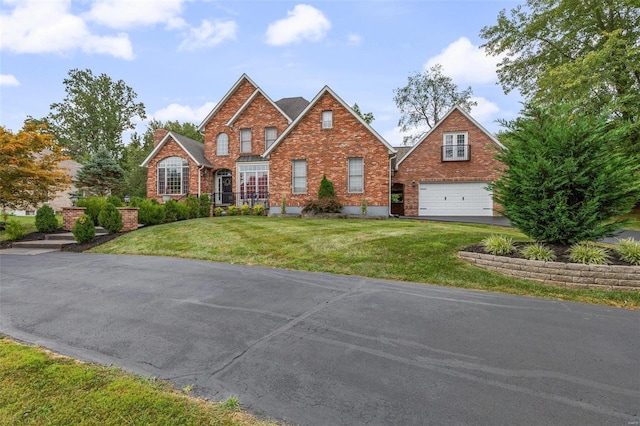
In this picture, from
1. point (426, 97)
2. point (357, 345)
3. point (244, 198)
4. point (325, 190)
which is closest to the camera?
point (357, 345)

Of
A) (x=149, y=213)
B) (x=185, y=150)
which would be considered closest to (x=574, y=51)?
(x=185, y=150)

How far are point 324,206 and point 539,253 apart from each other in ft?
37.7

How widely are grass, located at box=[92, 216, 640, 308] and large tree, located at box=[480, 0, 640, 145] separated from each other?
1257cm

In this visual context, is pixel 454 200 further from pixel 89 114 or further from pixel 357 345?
pixel 89 114

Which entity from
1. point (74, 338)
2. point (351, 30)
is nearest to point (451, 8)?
point (351, 30)

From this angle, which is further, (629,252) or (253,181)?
(253,181)

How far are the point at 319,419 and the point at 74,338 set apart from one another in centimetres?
308

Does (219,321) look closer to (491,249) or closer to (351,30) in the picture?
(491,249)

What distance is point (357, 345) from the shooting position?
3.43 m

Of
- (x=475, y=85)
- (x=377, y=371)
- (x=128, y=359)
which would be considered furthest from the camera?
(x=475, y=85)

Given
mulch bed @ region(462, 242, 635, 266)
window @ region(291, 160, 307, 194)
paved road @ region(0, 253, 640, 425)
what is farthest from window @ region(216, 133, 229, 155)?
A: mulch bed @ region(462, 242, 635, 266)

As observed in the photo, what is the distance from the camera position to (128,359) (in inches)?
122

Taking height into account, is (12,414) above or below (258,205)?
below

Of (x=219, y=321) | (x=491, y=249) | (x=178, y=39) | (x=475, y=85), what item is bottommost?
(x=219, y=321)
